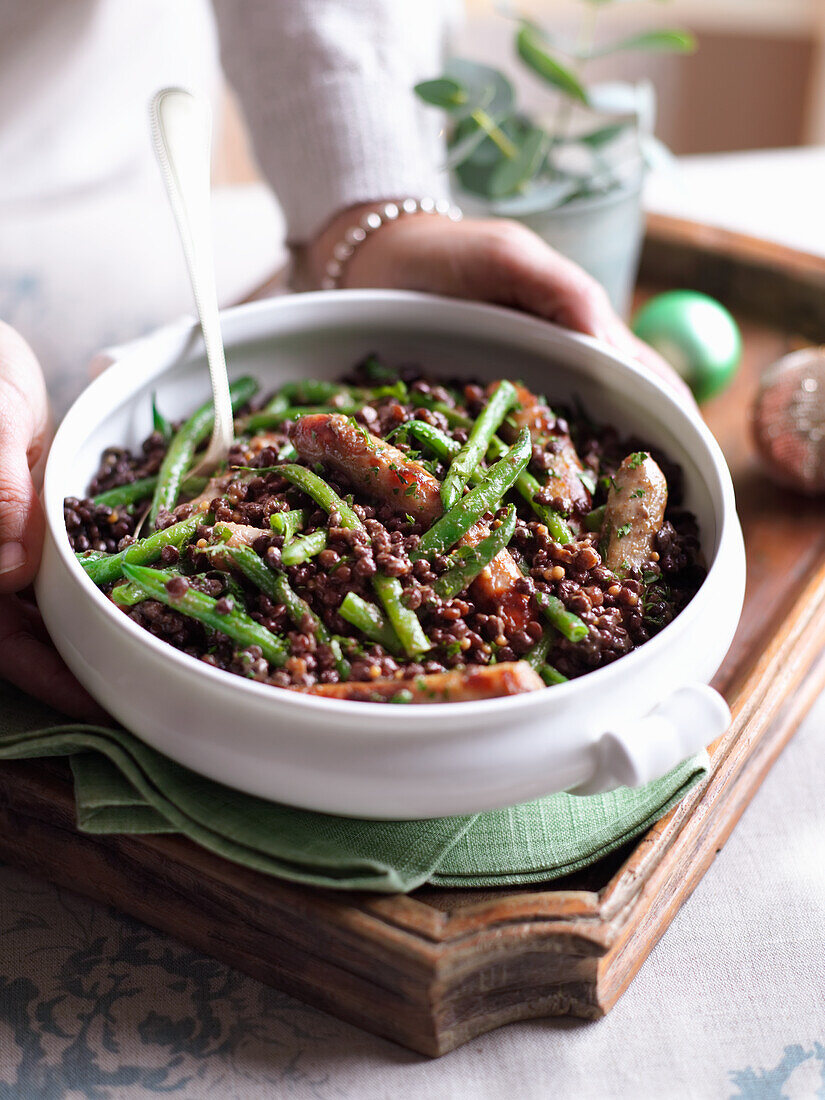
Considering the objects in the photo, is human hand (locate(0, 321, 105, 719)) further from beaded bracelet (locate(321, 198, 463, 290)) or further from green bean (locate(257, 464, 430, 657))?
beaded bracelet (locate(321, 198, 463, 290))

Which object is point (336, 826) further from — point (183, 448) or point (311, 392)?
point (311, 392)

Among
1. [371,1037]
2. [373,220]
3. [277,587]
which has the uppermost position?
[373,220]

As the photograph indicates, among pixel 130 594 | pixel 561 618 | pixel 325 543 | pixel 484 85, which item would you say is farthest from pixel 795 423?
pixel 130 594

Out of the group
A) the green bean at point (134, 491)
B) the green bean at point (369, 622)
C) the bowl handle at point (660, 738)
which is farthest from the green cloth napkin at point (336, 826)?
the green bean at point (134, 491)

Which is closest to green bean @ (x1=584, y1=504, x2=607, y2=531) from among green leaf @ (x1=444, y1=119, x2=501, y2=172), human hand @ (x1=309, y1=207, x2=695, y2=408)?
human hand @ (x1=309, y1=207, x2=695, y2=408)

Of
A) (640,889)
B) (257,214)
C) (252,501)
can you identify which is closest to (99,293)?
(257,214)

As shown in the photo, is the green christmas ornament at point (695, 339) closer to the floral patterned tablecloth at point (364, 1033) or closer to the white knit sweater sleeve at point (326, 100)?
the white knit sweater sleeve at point (326, 100)

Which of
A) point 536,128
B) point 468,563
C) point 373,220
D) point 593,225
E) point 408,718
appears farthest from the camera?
point 536,128

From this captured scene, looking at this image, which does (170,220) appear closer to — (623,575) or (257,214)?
(257,214)
